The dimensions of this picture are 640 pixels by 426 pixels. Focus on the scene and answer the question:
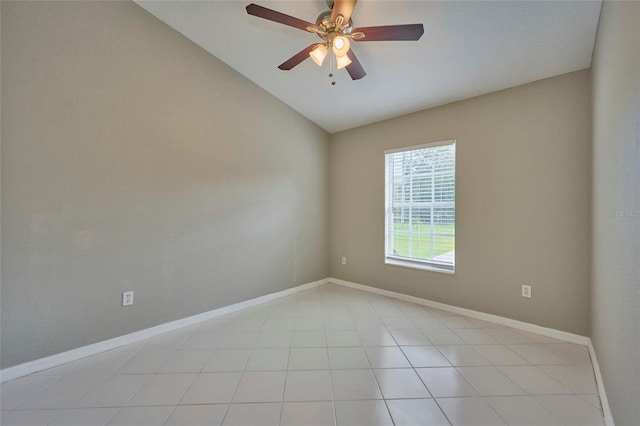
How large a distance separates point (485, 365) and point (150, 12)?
3995 millimetres

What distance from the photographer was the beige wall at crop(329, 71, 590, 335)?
2.18 meters

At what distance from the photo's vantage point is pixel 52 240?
1799 mm

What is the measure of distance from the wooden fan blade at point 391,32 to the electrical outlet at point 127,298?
2.70 m

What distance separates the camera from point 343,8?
62.4 inches

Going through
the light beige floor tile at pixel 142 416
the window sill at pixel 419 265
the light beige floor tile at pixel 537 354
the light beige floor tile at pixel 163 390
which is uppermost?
the window sill at pixel 419 265

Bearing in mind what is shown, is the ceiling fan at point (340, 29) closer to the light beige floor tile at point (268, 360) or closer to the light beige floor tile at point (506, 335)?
the light beige floor tile at point (268, 360)

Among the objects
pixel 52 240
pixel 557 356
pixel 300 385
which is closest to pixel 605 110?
pixel 557 356

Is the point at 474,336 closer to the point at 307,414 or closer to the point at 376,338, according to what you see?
the point at 376,338

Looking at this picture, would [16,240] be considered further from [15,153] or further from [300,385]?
[300,385]

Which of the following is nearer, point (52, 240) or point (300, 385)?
point (300, 385)

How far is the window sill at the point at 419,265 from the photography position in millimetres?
2950

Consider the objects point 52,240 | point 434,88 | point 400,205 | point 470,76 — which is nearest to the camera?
point 52,240

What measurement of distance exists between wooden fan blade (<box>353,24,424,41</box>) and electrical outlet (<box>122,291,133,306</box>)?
270 centimetres

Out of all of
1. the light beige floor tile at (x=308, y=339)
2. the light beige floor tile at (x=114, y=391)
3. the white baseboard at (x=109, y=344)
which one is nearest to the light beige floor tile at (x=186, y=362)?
the light beige floor tile at (x=114, y=391)
